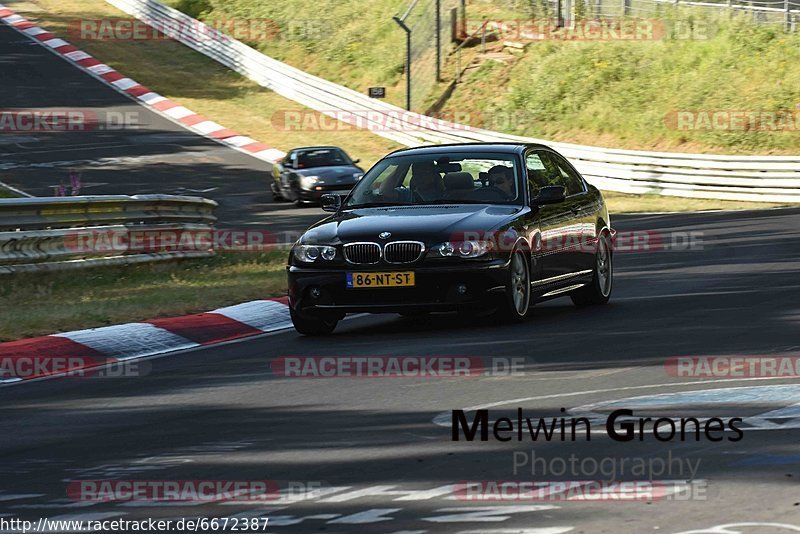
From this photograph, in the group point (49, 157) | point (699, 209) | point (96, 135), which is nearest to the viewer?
point (699, 209)

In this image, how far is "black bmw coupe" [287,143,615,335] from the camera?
10.9 metres

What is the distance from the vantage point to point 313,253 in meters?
11.3

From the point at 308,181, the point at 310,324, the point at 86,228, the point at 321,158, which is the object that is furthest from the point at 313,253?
the point at 321,158

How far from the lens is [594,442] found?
6.73 m

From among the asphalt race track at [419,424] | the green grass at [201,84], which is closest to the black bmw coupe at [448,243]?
the asphalt race track at [419,424]

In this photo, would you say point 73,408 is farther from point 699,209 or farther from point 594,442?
point 699,209

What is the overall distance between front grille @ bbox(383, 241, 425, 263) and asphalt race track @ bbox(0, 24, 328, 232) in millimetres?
13058

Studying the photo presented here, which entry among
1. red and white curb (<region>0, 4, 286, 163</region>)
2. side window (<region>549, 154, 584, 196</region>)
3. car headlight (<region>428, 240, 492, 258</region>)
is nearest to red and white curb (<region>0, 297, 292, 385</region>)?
car headlight (<region>428, 240, 492, 258</region>)

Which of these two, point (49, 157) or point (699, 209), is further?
point (49, 157)

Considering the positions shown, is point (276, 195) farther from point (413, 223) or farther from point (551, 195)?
point (413, 223)

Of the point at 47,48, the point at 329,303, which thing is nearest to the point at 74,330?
the point at 329,303

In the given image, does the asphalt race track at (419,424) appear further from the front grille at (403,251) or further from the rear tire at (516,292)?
the front grille at (403,251)

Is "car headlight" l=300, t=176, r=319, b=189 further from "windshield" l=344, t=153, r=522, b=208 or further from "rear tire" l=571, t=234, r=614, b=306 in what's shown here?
"windshield" l=344, t=153, r=522, b=208

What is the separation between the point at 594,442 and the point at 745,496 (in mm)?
1205
